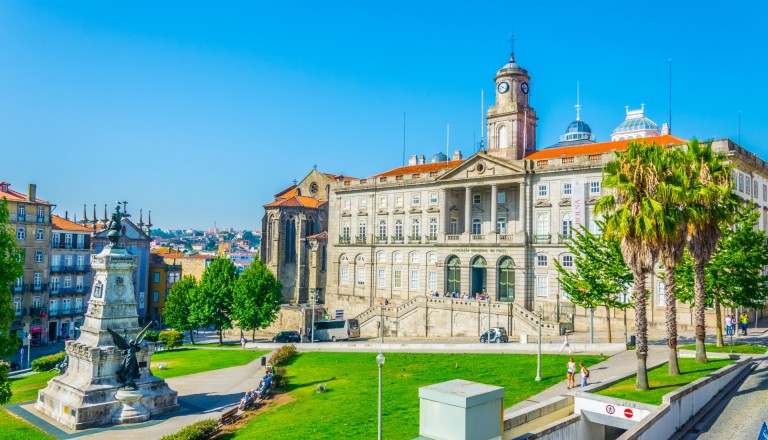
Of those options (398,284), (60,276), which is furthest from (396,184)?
(60,276)

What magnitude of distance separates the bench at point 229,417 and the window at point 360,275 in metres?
41.9

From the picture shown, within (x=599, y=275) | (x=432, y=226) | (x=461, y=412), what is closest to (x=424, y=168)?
(x=432, y=226)

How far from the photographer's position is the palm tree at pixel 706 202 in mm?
26284

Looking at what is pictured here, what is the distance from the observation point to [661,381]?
25.2 meters

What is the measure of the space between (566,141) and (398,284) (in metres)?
39.8

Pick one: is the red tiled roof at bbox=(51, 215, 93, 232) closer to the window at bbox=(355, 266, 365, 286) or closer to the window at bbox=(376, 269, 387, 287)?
the window at bbox=(355, 266, 365, 286)

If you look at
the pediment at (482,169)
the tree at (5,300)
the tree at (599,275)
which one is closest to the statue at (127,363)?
the tree at (5,300)

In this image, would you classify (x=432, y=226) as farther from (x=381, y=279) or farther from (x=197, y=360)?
(x=197, y=360)

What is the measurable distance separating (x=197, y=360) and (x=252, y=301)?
41.3 ft

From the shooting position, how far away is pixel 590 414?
21.7 m

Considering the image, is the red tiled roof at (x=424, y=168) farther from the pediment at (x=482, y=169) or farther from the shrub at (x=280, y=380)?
the shrub at (x=280, y=380)

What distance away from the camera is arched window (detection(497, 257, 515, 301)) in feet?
194

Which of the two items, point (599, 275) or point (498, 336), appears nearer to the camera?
point (599, 275)

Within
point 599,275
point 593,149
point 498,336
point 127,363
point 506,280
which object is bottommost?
point 127,363
